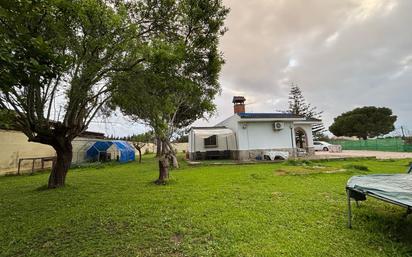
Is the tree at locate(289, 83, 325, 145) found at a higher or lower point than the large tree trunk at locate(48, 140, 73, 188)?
higher

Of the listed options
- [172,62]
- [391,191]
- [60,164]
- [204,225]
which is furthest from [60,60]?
[60,164]

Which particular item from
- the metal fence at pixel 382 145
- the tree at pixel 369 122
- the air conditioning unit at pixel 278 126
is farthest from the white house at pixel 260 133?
the tree at pixel 369 122

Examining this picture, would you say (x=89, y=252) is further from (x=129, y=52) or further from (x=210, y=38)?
(x=210, y=38)

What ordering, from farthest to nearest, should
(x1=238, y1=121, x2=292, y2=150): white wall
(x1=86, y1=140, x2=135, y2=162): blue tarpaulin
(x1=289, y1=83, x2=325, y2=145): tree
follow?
(x1=289, y1=83, x2=325, y2=145): tree < (x1=86, y1=140, x2=135, y2=162): blue tarpaulin < (x1=238, y1=121, x2=292, y2=150): white wall

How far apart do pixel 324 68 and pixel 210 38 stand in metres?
18.3

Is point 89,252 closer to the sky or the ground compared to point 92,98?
closer to the ground

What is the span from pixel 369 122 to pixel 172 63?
201 ft

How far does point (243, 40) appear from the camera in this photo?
16.2 meters

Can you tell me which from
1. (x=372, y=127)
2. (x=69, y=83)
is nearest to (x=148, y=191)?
(x=69, y=83)

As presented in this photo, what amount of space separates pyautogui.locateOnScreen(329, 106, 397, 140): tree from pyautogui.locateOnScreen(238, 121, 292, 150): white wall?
41.9m

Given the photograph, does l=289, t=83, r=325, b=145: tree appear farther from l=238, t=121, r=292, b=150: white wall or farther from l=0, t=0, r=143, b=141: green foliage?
l=0, t=0, r=143, b=141: green foliage

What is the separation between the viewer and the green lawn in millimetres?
4137

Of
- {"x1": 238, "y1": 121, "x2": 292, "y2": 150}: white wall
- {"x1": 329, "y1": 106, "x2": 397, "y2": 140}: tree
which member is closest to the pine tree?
{"x1": 329, "y1": 106, "x2": 397, "y2": 140}: tree

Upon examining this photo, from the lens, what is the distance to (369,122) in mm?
54125
